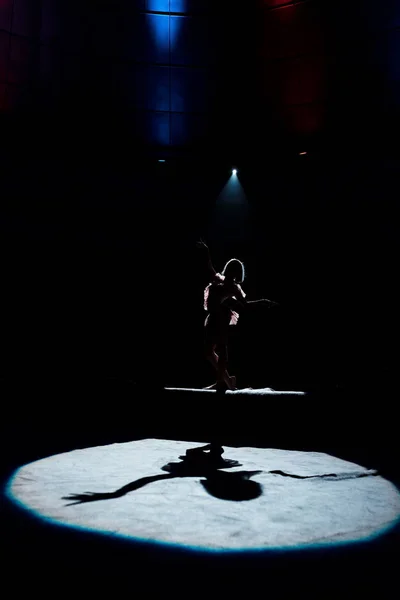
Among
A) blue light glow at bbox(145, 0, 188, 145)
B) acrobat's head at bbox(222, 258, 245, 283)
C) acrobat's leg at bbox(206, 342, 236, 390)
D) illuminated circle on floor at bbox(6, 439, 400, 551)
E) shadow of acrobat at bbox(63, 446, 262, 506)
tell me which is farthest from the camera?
blue light glow at bbox(145, 0, 188, 145)

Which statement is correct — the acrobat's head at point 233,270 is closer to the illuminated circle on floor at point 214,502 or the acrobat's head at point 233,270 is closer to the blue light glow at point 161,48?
the illuminated circle on floor at point 214,502

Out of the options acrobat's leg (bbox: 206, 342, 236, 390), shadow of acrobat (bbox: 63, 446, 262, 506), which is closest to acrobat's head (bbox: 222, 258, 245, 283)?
acrobat's leg (bbox: 206, 342, 236, 390)

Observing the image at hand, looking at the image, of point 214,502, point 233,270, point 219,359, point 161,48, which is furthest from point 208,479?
point 161,48

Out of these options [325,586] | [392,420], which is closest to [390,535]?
[325,586]

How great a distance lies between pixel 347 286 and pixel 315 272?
0.81m

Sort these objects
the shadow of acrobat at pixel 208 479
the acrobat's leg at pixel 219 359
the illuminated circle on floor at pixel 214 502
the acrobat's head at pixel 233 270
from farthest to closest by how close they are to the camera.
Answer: the acrobat's leg at pixel 219 359 < the acrobat's head at pixel 233 270 < the shadow of acrobat at pixel 208 479 < the illuminated circle on floor at pixel 214 502

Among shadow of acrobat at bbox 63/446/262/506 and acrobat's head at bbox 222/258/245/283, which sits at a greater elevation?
acrobat's head at bbox 222/258/245/283

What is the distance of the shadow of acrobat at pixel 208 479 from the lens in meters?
3.95

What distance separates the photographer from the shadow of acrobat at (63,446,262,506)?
3945 mm

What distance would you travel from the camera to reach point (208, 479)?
4.54m

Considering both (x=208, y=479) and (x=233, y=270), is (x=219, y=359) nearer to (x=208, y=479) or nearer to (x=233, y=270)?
(x=233, y=270)

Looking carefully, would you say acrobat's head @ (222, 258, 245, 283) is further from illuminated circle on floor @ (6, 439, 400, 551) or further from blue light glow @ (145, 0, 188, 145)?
blue light glow @ (145, 0, 188, 145)

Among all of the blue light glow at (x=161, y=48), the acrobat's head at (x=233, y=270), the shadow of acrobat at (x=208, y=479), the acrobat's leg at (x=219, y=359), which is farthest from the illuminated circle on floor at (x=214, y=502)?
the blue light glow at (x=161, y=48)

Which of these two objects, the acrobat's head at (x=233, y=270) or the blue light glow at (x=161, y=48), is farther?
the blue light glow at (x=161, y=48)
